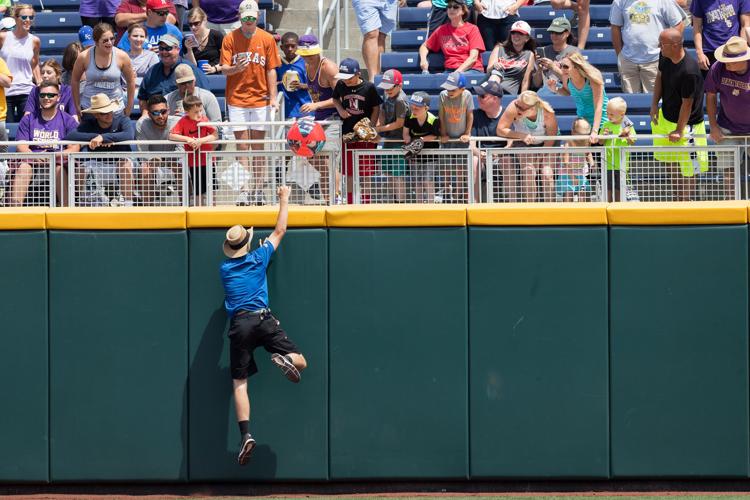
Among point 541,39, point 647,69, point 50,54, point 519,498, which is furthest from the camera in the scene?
point 50,54

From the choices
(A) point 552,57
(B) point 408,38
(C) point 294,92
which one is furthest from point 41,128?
(A) point 552,57

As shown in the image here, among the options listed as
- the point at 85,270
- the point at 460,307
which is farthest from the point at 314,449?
the point at 85,270

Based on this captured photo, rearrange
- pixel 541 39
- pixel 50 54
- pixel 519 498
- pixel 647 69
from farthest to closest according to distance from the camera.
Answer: pixel 50 54
pixel 541 39
pixel 647 69
pixel 519 498

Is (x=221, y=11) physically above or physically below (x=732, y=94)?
above

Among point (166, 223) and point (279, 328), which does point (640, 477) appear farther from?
point (166, 223)

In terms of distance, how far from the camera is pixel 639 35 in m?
13.4

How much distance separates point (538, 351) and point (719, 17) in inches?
197

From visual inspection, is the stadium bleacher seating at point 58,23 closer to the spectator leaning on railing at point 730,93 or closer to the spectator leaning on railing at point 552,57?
the spectator leaning on railing at point 552,57

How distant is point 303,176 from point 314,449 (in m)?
2.13

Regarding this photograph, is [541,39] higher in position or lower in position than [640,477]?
higher

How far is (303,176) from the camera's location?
33.0 feet

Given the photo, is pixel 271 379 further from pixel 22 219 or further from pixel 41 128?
pixel 41 128

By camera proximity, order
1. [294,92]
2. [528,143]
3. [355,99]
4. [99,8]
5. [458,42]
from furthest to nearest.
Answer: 1. [99,8]
2. [458,42]
3. [294,92]
4. [355,99]
5. [528,143]

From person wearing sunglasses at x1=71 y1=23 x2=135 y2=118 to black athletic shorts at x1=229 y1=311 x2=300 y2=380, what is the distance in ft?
12.0
